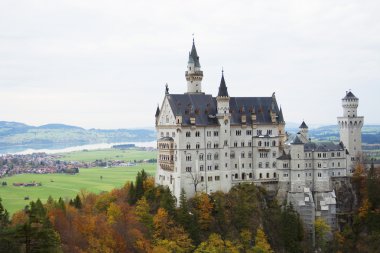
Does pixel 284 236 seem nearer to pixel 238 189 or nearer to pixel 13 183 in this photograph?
pixel 238 189

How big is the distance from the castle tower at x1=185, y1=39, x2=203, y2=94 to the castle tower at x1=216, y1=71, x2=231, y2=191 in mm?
7501

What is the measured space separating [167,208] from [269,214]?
19.6 m

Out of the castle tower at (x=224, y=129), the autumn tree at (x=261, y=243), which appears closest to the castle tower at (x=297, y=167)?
the castle tower at (x=224, y=129)

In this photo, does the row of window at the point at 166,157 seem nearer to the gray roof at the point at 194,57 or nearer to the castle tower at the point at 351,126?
the gray roof at the point at 194,57

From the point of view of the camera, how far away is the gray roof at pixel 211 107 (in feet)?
345

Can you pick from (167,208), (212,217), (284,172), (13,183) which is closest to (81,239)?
(167,208)

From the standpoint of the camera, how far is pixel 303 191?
354ft

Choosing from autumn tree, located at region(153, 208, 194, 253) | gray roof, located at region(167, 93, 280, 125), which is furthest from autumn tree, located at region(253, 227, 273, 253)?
gray roof, located at region(167, 93, 280, 125)

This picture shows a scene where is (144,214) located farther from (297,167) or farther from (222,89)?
(297,167)

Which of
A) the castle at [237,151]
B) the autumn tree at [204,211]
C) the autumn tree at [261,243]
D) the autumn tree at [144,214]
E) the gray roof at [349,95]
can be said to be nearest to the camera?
the autumn tree at [261,243]

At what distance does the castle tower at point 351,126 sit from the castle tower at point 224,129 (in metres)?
29.1

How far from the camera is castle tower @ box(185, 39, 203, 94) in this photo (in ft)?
371

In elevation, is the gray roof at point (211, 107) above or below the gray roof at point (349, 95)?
below

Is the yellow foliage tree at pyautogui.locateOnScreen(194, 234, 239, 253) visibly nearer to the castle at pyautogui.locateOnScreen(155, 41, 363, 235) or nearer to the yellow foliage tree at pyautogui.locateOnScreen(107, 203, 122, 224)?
the castle at pyautogui.locateOnScreen(155, 41, 363, 235)
